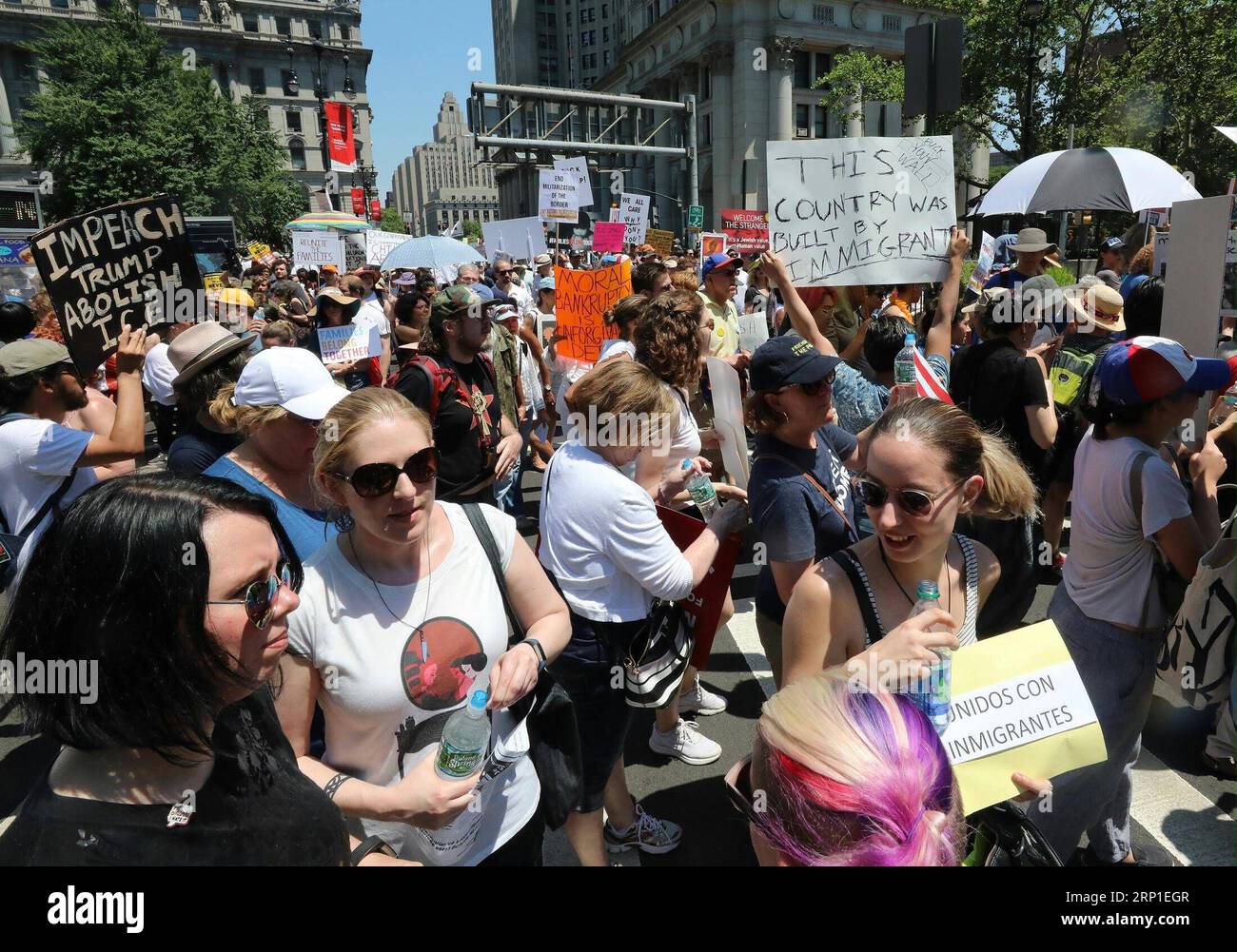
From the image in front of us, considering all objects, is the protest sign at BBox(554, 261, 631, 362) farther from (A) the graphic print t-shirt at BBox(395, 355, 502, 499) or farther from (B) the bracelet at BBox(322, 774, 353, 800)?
(B) the bracelet at BBox(322, 774, 353, 800)

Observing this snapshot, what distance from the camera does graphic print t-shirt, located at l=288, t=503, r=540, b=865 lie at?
180 centimetres

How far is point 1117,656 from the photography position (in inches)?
102

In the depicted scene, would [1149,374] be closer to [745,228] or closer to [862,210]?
[862,210]

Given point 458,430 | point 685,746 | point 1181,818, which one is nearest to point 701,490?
point 685,746

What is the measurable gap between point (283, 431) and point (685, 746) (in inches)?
95.4

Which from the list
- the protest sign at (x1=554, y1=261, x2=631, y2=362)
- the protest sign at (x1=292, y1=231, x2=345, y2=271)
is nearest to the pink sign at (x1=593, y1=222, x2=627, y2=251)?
the protest sign at (x1=292, y1=231, x2=345, y2=271)

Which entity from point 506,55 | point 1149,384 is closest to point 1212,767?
point 1149,384

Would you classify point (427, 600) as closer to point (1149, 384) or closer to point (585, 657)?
point (585, 657)

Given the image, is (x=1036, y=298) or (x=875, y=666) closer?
(x=875, y=666)

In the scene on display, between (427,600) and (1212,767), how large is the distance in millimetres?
3641

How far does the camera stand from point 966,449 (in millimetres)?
2057

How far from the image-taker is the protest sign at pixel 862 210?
4.11m

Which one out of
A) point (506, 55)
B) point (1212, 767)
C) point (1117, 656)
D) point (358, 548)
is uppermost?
point (506, 55)

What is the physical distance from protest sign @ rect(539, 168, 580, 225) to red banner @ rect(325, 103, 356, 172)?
11696 mm
